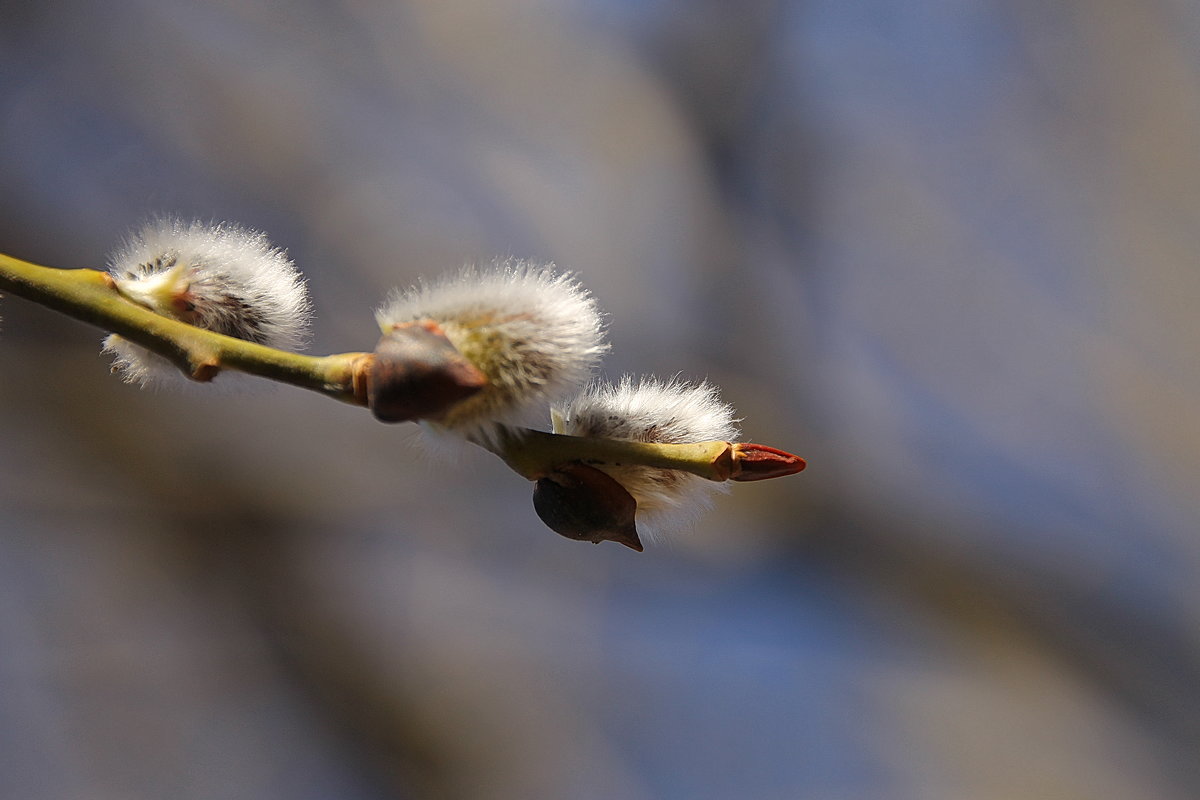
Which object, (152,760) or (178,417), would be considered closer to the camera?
(152,760)

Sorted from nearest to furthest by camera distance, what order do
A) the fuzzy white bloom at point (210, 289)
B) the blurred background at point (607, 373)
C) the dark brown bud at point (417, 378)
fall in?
the dark brown bud at point (417, 378)
the fuzzy white bloom at point (210, 289)
the blurred background at point (607, 373)

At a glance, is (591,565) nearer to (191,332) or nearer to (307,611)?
(307,611)

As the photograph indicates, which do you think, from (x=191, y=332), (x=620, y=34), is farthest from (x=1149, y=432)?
(x=191, y=332)

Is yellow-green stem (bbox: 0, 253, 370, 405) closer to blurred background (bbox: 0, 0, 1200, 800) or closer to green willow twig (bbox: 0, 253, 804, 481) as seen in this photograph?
green willow twig (bbox: 0, 253, 804, 481)

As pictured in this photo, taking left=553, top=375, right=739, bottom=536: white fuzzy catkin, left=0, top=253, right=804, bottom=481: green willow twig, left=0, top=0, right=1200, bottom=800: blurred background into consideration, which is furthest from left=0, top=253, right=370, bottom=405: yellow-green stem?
left=0, top=0, right=1200, bottom=800: blurred background

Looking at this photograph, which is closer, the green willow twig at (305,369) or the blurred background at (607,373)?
the green willow twig at (305,369)

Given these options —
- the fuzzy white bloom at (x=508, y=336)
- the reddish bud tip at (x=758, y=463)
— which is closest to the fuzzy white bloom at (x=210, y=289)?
the fuzzy white bloom at (x=508, y=336)

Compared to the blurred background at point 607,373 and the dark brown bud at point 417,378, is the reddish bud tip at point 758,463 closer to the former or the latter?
the dark brown bud at point 417,378

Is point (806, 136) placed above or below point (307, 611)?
above
